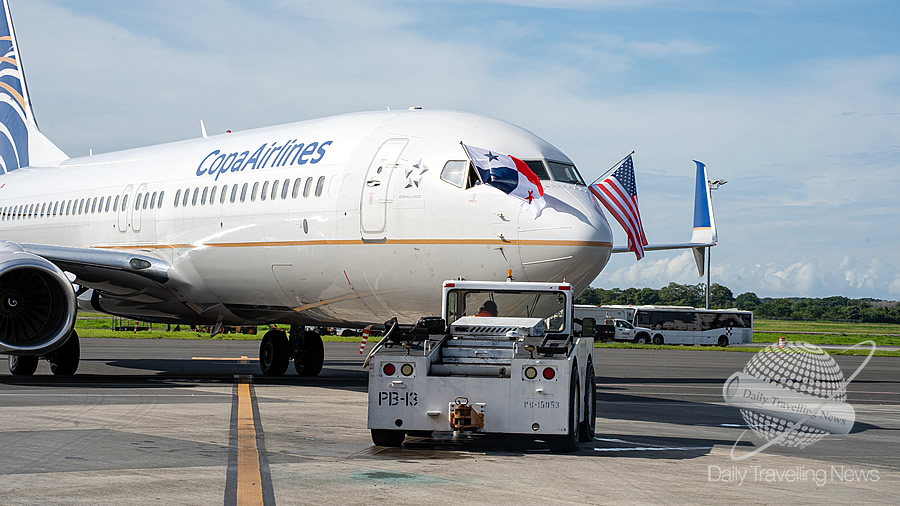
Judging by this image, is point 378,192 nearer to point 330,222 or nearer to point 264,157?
point 330,222

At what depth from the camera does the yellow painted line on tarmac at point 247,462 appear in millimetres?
7836

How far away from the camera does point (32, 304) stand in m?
19.0

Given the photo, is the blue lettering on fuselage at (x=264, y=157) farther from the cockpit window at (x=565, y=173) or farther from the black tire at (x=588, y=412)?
the black tire at (x=588, y=412)

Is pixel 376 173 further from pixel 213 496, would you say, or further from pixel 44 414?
pixel 213 496

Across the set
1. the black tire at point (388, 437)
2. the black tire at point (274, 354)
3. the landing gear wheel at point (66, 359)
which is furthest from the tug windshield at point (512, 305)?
the landing gear wheel at point (66, 359)

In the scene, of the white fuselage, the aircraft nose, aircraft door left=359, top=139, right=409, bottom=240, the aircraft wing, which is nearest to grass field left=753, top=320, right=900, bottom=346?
the aircraft wing

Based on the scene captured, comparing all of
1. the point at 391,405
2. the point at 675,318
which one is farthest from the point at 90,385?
the point at 675,318

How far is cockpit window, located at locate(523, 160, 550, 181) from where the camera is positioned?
50.1 feet

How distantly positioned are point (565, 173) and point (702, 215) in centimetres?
2026

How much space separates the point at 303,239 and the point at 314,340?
533 centimetres

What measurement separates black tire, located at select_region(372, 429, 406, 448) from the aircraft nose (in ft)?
13.7

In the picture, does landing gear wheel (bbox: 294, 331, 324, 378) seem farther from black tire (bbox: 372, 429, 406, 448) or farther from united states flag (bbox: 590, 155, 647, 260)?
black tire (bbox: 372, 429, 406, 448)

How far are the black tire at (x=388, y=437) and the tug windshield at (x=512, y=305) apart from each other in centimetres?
237

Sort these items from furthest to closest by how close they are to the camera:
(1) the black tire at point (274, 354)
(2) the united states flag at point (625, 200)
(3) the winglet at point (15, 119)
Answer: (3) the winglet at point (15, 119) → (1) the black tire at point (274, 354) → (2) the united states flag at point (625, 200)
